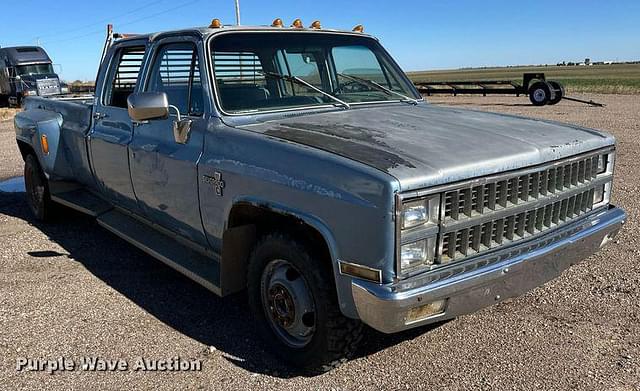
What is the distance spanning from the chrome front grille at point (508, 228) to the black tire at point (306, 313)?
0.63 metres

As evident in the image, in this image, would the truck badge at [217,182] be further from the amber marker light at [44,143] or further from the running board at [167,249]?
the amber marker light at [44,143]

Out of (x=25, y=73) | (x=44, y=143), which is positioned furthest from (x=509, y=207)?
(x=25, y=73)

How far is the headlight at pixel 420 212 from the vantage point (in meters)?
2.60

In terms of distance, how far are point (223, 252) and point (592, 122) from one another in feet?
46.1

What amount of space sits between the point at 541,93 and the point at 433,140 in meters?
20.1

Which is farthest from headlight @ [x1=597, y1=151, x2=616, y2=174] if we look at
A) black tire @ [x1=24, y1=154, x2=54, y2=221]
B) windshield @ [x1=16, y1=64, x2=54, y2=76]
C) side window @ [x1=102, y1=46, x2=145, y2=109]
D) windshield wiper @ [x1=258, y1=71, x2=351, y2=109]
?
windshield @ [x1=16, y1=64, x2=54, y2=76]

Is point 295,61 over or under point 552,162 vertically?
over

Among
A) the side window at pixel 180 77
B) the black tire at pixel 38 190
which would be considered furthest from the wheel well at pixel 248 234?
the black tire at pixel 38 190

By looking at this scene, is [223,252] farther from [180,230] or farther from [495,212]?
[495,212]

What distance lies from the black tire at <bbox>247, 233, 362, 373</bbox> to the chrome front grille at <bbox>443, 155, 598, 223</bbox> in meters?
0.74

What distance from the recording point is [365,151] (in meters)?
2.90

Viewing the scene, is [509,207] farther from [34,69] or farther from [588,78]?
[588,78]

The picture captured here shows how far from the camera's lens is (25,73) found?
3017cm

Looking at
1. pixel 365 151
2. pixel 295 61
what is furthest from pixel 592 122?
pixel 365 151
